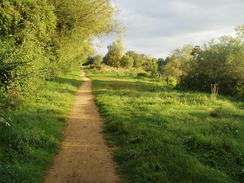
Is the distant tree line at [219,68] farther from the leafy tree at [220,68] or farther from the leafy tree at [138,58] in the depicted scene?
the leafy tree at [138,58]

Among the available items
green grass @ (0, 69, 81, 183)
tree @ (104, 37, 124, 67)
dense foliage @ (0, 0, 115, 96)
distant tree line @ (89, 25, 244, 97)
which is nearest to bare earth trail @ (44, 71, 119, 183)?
green grass @ (0, 69, 81, 183)

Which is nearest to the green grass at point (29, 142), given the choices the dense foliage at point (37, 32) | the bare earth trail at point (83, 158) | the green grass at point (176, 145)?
the bare earth trail at point (83, 158)

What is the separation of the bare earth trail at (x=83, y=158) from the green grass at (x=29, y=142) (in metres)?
0.29

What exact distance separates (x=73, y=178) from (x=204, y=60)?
20858 mm

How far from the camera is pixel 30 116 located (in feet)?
27.2

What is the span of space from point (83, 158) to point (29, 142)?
1.72 m

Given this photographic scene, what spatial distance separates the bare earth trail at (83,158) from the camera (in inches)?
190

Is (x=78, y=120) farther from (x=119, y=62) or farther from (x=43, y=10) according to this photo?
(x=119, y=62)

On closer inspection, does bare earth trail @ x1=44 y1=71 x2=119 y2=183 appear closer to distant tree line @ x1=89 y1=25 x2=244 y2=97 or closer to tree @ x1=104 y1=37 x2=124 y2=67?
distant tree line @ x1=89 y1=25 x2=244 y2=97

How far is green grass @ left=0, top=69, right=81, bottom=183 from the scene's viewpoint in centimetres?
461

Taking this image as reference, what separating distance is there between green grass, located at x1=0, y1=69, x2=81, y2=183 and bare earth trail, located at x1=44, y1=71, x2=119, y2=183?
0.95 ft

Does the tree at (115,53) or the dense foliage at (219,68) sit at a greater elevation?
the tree at (115,53)

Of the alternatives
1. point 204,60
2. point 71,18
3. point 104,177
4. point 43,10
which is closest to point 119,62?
point 204,60

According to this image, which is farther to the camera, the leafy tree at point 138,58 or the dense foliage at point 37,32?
the leafy tree at point 138,58
